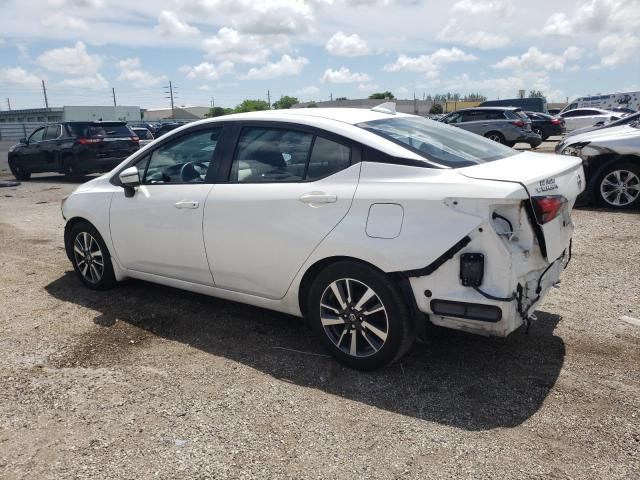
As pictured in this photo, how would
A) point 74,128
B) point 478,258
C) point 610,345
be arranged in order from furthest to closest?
point 74,128 → point 610,345 → point 478,258

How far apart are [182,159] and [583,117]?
26.3 m

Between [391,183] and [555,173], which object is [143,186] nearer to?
[391,183]

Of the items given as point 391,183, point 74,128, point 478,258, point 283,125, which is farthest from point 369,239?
point 74,128

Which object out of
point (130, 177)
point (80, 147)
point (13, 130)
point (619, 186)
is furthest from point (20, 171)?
point (13, 130)

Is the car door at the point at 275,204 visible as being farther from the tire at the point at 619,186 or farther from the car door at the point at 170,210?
the tire at the point at 619,186

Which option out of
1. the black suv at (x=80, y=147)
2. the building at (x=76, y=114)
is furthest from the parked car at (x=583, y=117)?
the building at (x=76, y=114)

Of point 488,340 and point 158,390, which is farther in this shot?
point 488,340

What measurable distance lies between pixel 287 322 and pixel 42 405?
6.10ft

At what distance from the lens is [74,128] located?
14852 millimetres

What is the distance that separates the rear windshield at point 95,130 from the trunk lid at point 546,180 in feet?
44.2

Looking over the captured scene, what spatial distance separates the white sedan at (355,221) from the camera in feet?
9.98

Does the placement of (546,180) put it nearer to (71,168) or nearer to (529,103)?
(71,168)

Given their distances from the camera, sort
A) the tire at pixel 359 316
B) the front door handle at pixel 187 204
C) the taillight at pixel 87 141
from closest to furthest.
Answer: the tire at pixel 359 316 → the front door handle at pixel 187 204 → the taillight at pixel 87 141

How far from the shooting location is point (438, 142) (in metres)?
3.73
